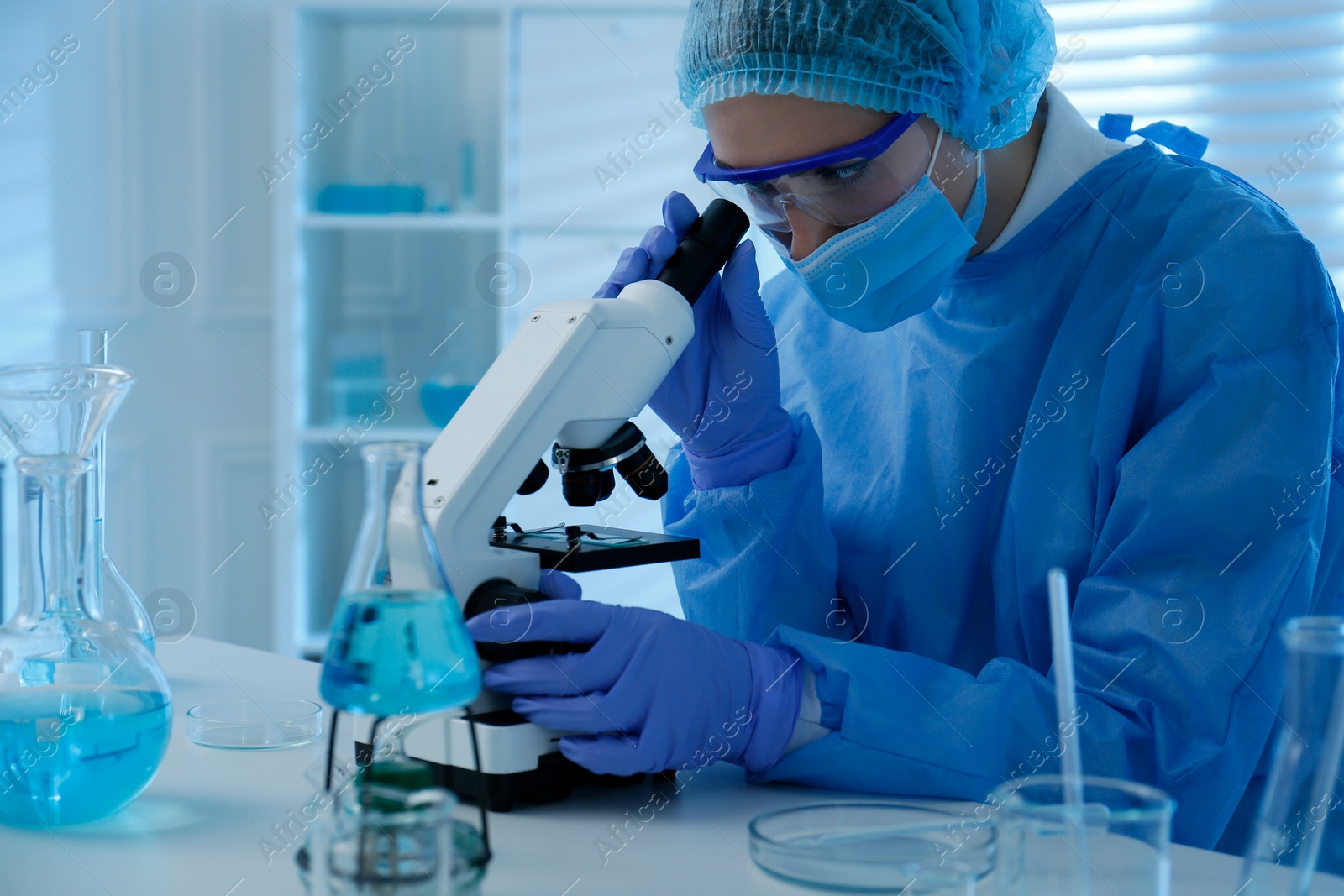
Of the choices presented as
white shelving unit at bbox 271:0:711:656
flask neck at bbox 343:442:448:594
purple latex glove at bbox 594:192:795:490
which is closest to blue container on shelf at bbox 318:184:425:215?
white shelving unit at bbox 271:0:711:656

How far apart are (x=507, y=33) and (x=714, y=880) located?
9.18 ft

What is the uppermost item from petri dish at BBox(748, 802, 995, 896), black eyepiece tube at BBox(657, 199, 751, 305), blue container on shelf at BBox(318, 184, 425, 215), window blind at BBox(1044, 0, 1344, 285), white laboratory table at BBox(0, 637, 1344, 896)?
window blind at BBox(1044, 0, 1344, 285)

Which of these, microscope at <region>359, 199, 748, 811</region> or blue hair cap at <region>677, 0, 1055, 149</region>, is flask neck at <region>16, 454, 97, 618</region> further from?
blue hair cap at <region>677, 0, 1055, 149</region>

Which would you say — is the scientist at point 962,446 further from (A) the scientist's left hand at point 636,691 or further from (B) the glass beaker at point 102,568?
(B) the glass beaker at point 102,568

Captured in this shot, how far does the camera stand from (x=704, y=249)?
1.31m

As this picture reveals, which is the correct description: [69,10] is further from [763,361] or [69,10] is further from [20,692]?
[20,692]

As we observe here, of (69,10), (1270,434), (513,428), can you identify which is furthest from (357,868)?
(69,10)

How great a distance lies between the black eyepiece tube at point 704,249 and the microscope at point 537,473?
6 cm

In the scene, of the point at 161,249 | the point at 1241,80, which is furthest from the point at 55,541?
the point at 161,249

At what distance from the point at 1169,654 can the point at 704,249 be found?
638 mm

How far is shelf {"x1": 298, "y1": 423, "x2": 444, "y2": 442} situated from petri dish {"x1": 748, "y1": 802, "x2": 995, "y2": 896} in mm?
2523

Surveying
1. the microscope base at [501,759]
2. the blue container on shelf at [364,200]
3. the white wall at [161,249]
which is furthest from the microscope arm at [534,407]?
the white wall at [161,249]

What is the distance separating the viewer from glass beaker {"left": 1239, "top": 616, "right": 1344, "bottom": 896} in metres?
0.61

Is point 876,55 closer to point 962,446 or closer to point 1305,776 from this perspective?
point 962,446
